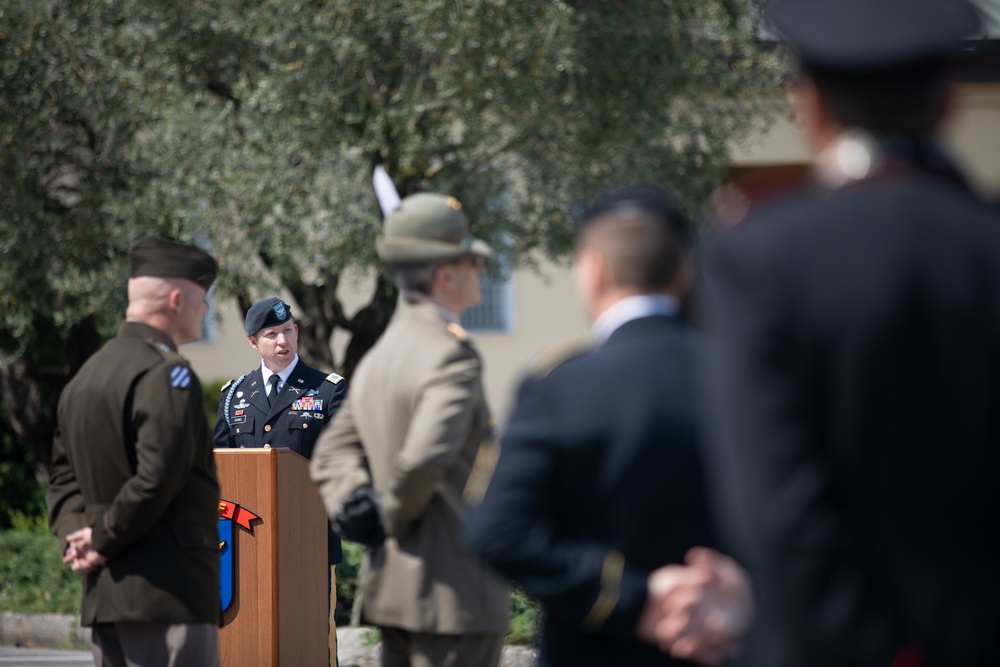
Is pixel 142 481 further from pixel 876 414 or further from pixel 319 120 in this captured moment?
pixel 319 120

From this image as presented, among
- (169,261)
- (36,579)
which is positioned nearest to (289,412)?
(169,261)

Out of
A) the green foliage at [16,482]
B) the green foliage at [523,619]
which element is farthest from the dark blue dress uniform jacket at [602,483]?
the green foliage at [16,482]

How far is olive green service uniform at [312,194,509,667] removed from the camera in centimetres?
390

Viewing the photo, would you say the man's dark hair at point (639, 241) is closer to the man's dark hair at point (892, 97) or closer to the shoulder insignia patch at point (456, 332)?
the man's dark hair at point (892, 97)

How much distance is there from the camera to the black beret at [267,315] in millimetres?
7797

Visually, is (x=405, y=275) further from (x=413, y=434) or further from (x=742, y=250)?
(x=742, y=250)

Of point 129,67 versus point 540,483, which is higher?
point 129,67

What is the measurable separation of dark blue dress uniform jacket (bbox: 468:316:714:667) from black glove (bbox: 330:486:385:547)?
124 centimetres

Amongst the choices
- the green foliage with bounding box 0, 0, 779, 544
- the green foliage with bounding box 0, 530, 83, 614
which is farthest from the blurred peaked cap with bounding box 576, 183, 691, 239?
the green foliage with bounding box 0, 530, 83, 614

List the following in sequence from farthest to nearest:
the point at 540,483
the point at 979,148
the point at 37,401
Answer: the point at 979,148, the point at 37,401, the point at 540,483

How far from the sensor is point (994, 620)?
1.97 meters

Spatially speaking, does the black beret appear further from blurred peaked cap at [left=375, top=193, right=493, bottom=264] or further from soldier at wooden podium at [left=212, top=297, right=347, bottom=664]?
blurred peaked cap at [left=375, top=193, right=493, bottom=264]

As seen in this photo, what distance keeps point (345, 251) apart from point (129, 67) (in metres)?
2.52

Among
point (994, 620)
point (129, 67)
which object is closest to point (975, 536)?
point (994, 620)
